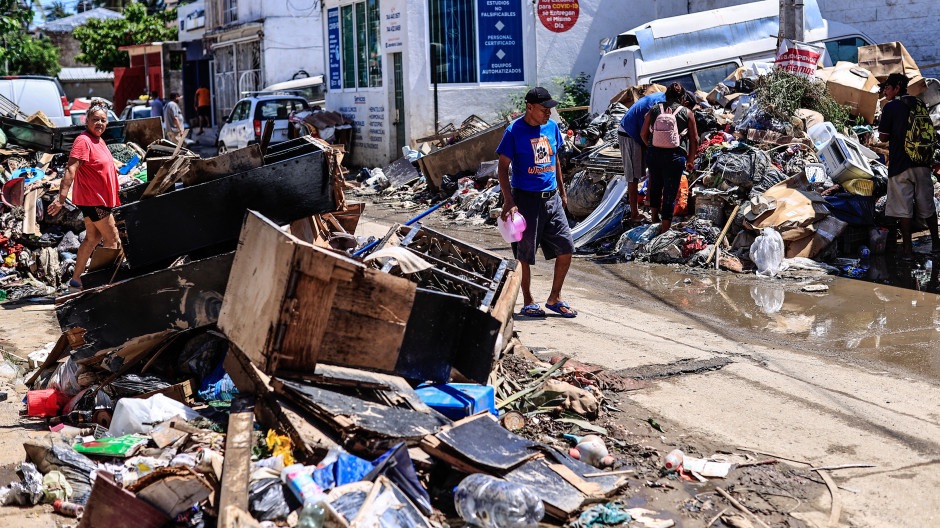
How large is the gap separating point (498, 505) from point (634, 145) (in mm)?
7579

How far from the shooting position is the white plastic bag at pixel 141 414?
4999mm

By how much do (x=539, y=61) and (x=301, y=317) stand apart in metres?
16.0

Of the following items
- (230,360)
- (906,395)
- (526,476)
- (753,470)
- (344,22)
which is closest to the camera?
(526,476)

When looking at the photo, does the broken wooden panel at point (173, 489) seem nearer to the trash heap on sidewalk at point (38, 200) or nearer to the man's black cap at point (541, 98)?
the man's black cap at point (541, 98)

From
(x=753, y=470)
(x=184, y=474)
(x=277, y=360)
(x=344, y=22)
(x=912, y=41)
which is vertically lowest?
(x=753, y=470)

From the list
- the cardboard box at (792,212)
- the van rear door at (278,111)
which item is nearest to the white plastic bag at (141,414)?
the cardboard box at (792,212)

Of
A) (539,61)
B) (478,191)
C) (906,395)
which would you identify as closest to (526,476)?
(906,395)

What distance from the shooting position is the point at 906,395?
18.7 feet

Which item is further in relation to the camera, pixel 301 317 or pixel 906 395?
pixel 906 395

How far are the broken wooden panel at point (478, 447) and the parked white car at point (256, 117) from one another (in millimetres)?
16391

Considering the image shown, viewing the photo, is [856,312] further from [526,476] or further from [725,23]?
[725,23]

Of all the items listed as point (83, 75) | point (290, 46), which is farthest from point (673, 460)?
point (83, 75)

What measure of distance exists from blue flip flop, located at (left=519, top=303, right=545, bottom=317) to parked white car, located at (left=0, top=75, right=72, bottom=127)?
474 inches

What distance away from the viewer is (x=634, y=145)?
10883 millimetres
